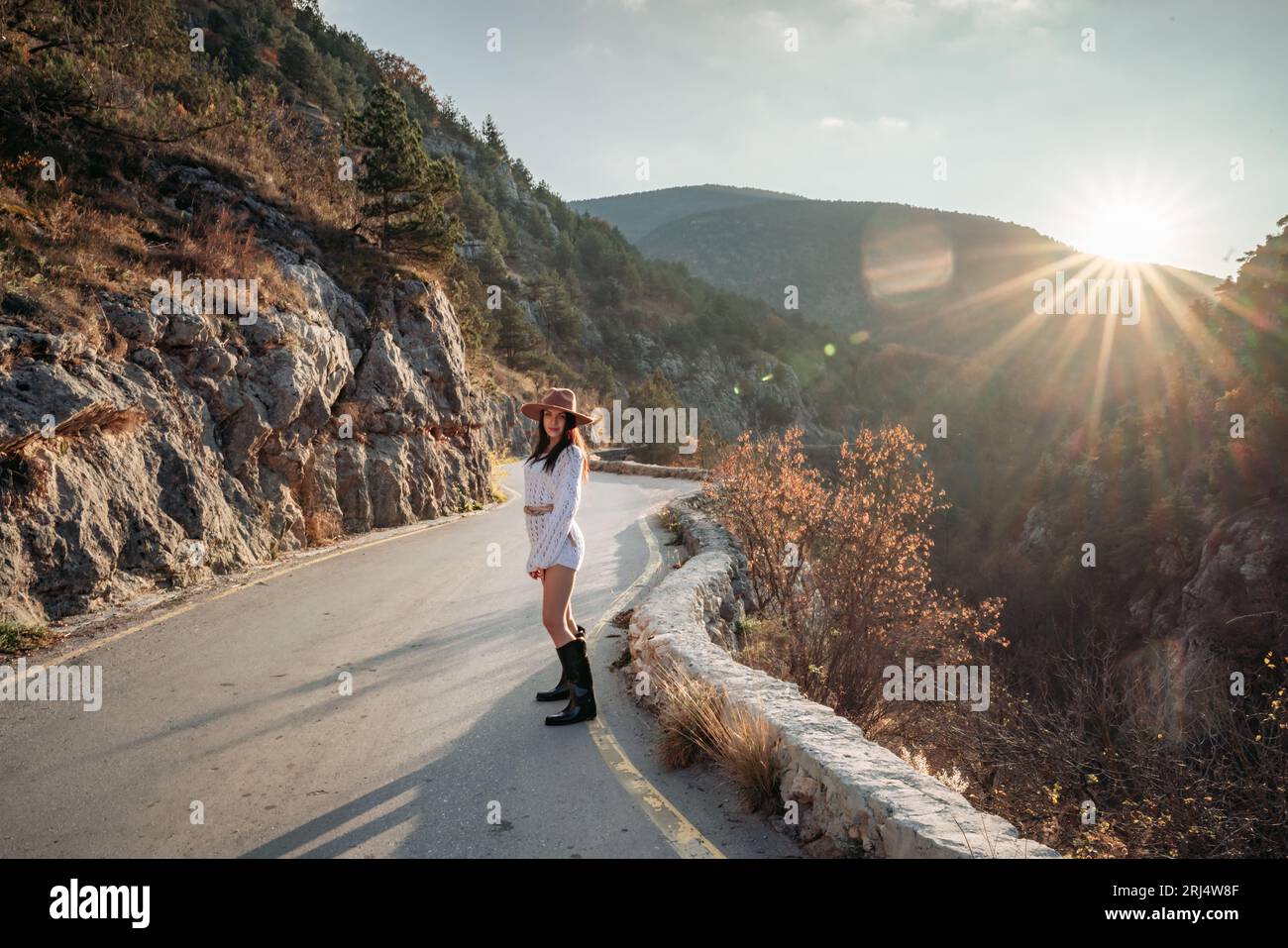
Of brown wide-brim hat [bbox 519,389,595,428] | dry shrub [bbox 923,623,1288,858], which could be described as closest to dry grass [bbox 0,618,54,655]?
brown wide-brim hat [bbox 519,389,595,428]

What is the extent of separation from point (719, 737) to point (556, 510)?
1.79 m

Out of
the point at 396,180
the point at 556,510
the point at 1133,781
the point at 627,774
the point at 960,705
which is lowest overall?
the point at 960,705

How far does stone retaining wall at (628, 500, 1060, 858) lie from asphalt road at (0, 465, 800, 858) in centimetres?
29

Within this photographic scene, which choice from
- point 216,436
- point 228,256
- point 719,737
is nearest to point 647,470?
point 228,256

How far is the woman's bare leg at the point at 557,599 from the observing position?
4.92 metres

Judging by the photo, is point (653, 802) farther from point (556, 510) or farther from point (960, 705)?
point (960, 705)

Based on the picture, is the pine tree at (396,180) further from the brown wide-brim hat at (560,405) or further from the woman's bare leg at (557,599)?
the woman's bare leg at (557,599)

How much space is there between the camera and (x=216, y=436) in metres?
9.84

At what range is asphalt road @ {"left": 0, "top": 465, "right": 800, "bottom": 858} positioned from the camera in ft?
11.2

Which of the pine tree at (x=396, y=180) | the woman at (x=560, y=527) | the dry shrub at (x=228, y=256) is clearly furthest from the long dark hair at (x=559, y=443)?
the pine tree at (x=396, y=180)

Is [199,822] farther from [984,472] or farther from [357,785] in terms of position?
[984,472]

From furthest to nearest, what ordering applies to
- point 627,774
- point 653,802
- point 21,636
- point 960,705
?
point 960,705 < point 21,636 < point 627,774 < point 653,802

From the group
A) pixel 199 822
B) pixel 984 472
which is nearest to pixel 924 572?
pixel 199 822
